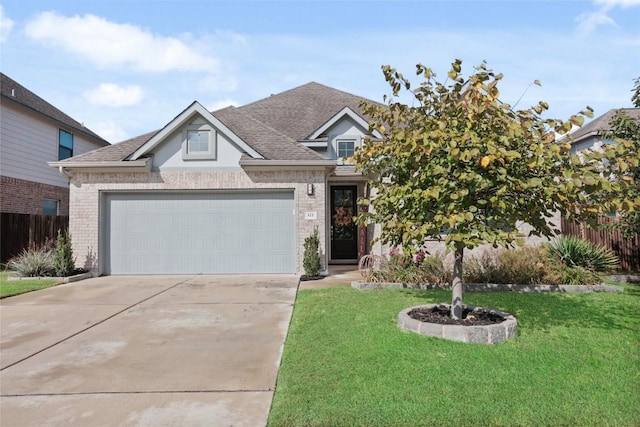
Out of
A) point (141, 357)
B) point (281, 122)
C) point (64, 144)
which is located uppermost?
point (281, 122)

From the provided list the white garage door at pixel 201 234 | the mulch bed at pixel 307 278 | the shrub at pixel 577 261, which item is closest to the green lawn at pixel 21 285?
the white garage door at pixel 201 234

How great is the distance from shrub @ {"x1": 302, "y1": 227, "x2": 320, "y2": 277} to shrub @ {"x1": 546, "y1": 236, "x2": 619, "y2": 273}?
6.18 m

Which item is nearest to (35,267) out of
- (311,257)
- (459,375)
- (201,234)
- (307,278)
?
(201,234)

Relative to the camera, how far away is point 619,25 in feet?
23.3

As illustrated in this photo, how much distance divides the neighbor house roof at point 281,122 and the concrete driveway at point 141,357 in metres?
4.92

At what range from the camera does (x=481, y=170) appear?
4840 millimetres

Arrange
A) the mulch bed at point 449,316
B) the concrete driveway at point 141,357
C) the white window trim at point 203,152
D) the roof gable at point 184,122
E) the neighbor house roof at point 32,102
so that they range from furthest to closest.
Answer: the neighbor house roof at point 32,102
the white window trim at point 203,152
the roof gable at point 184,122
the mulch bed at point 449,316
the concrete driveway at point 141,357

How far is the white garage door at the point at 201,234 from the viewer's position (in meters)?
11.8

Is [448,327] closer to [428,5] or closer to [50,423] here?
[50,423]

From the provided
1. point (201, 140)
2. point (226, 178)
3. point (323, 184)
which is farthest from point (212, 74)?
point (323, 184)

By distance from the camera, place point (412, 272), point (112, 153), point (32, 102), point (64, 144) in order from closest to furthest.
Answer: point (412, 272) → point (112, 153) → point (32, 102) → point (64, 144)

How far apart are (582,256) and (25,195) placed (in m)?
20.4

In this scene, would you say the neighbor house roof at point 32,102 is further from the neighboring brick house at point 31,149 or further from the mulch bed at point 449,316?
the mulch bed at point 449,316

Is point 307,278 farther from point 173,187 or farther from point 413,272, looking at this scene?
point 173,187
